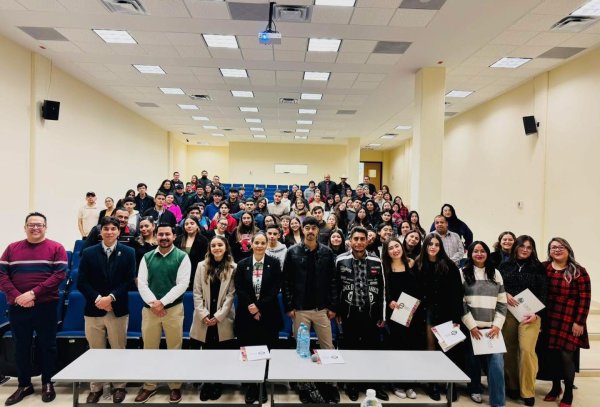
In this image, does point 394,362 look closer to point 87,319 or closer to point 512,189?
point 87,319

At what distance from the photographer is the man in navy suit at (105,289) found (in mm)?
3205

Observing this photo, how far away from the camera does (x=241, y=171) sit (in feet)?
58.7

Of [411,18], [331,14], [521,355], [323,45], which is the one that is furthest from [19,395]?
[411,18]

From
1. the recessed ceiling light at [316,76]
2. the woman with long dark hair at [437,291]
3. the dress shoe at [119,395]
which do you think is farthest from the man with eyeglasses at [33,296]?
the recessed ceiling light at [316,76]

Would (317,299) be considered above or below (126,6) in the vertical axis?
below

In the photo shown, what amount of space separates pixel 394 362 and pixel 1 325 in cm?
366

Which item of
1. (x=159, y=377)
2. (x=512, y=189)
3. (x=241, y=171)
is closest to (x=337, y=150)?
(x=241, y=171)

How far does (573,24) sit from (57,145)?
9459mm

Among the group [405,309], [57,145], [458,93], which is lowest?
[405,309]

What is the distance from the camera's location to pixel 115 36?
19.3ft

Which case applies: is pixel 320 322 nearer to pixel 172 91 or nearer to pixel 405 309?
pixel 405 309

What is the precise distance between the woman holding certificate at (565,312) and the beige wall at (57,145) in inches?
302

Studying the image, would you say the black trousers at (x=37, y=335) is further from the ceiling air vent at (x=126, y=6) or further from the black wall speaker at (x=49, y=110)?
the black wall speaker at (x=49, y=110)

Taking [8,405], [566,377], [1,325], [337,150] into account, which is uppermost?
[337,150]
